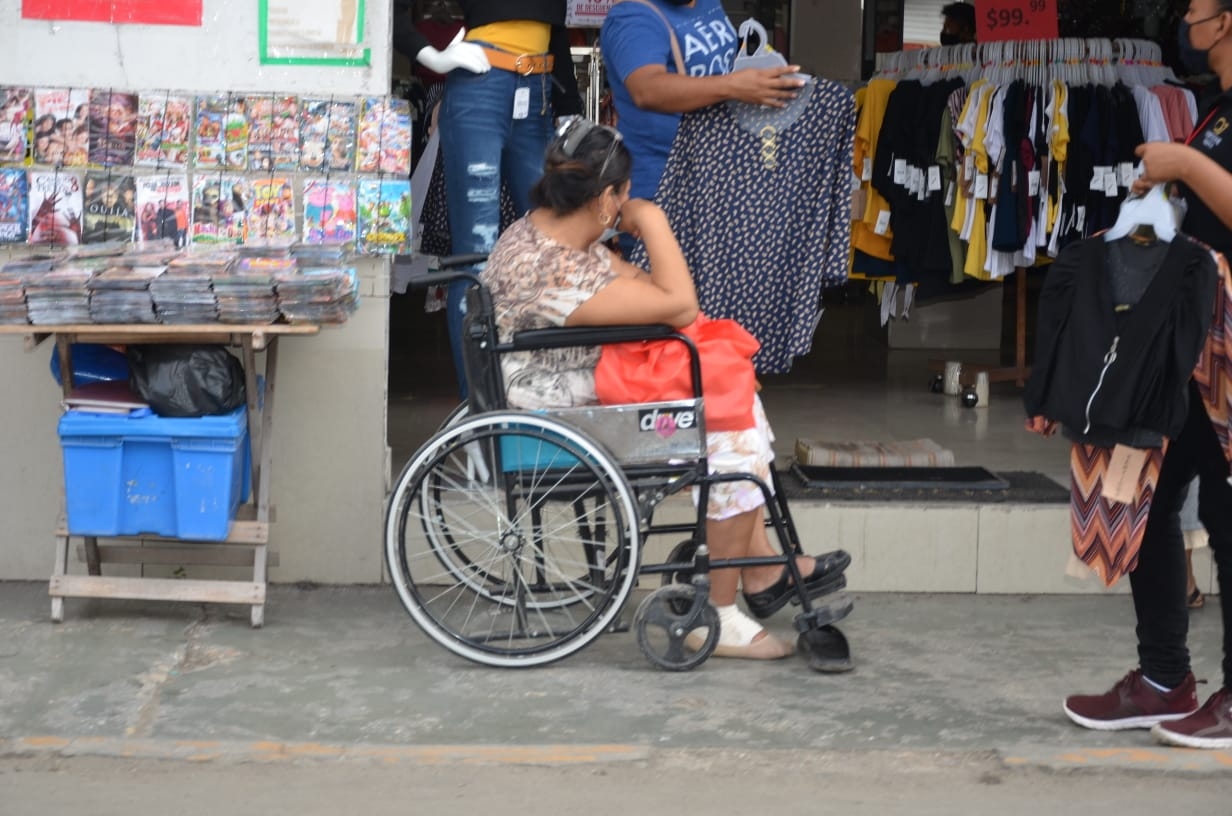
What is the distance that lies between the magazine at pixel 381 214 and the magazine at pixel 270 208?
0.71ft

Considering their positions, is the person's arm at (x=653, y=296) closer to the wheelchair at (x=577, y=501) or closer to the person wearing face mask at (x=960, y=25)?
the wheelchair at (x=577, y=501)

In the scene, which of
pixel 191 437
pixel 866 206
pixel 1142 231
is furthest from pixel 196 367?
pixel 866 206

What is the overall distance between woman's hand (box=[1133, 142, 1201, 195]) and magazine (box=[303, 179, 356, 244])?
Answer: 2.34 metres

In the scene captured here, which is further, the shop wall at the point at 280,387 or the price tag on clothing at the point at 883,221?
the price tag on clothing at the point at 883,221

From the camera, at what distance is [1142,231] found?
3594 mm

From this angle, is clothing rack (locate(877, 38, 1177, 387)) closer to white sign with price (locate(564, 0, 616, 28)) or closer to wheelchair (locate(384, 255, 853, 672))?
white sign with price (locate(564, 0, 616, 28))

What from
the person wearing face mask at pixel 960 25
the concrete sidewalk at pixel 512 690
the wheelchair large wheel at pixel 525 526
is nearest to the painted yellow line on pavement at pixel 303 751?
the concrete sidewalk at pixel 512 690

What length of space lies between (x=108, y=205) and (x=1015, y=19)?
4.36m

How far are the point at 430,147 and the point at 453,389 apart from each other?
1.56m

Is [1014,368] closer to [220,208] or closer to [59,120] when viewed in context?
[220,208]

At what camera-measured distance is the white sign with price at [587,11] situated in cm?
652

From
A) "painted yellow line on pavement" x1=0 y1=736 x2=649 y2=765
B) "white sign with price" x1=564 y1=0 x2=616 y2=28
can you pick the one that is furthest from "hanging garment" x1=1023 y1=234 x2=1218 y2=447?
"white sign with price" x1=564 y1=0 x2=616 y2=28

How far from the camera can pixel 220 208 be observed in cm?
482

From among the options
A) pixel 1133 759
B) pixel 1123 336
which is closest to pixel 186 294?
pixel 1123 336
